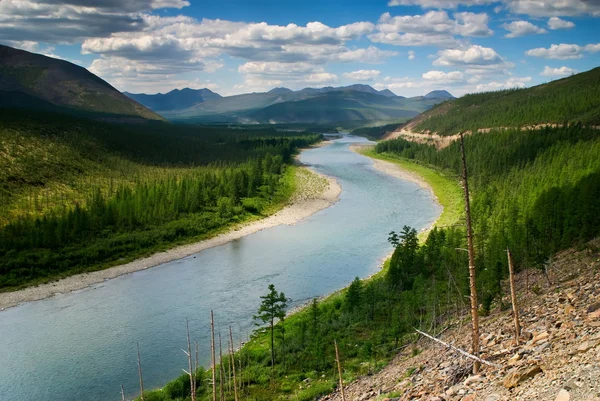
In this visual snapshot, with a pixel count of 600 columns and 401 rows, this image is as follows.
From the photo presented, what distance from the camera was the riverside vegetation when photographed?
32.6m

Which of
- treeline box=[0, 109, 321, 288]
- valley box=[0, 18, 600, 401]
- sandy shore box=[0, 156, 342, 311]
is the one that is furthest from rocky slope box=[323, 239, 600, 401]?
treeline box=[0, 109, 321, 288]

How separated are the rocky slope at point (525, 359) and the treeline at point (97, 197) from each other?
49366 mm

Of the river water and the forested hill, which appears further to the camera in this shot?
Answer: the forested hill

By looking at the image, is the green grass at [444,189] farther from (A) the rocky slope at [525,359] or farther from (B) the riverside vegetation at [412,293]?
(A) the rocky slope at [525,359]

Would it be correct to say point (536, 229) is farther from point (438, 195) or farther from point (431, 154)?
point (431, 154)

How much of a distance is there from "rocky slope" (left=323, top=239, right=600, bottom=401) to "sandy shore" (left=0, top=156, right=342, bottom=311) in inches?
1603

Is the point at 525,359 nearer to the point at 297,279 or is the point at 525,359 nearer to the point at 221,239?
the point at 297,279

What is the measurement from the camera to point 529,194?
68.5 meters

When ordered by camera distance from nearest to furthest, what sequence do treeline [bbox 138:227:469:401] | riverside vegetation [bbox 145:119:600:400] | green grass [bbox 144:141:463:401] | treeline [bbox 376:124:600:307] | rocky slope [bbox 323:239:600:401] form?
1. rocky slope [bbox 323:239:600:401]
2. green grass [bbox 144:141:463:401]
3. treeline [bbox 138:227:469:401]
4. riverside vegetation [bbox 145:119:600:400]
5. treeline [bbox 376:124:600:307]

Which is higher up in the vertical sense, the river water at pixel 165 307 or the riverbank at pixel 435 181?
the riverbank at pixel 435 181

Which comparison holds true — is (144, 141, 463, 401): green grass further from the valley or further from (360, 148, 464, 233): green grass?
(360, 148, 464, 233): green grass

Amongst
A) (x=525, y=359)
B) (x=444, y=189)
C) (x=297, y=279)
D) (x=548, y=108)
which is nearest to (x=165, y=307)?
(x=297, y=279)

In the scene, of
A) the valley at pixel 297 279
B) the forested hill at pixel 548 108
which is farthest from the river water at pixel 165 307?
the forested hill at pixel 548 108

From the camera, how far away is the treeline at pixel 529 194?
43281 mm
